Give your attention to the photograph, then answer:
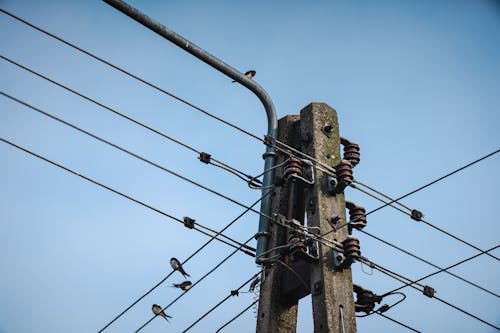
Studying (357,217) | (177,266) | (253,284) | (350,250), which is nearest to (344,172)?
(357,217)

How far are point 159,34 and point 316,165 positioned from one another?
2.22m

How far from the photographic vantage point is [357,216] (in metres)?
6.07

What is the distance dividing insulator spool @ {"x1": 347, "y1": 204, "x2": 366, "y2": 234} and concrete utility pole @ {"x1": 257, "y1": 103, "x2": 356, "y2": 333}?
7.4 inches

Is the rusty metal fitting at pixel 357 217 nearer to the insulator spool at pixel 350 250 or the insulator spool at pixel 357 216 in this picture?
the insulator spool at pixel 357 216

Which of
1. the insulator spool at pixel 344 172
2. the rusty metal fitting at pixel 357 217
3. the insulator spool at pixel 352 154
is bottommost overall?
the rusty metal fitting at pixel 357 217

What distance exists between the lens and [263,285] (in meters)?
5.97

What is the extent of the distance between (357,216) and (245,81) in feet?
6.71

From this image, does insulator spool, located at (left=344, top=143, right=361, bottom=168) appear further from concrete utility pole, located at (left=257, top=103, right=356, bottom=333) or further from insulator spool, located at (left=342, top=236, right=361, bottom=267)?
insulator spool, located at (left=342, top=236, right=361, bottom=267)

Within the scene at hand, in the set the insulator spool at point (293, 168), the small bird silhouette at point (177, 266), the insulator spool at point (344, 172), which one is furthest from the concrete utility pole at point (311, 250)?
the small bird silhouette at point (177, 266)

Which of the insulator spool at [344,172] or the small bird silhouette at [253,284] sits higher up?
the insulator spool at [344,172]

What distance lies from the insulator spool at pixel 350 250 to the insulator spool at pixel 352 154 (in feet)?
3.60

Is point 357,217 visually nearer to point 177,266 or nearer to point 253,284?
point 253,284

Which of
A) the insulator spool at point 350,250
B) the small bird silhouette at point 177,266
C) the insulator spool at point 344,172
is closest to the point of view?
the insulator spool at point 350,250

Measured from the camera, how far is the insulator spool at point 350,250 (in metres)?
5.51
